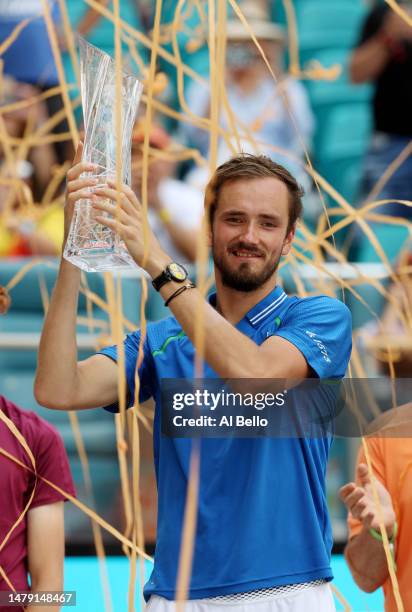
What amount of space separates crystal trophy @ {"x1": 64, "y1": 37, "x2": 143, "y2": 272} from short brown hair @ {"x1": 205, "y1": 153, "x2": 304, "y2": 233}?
148 millimetres

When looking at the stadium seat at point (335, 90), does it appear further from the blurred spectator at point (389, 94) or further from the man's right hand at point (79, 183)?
the man's right hand at point (79, 183)

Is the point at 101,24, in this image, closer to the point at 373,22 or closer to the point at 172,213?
the point at 373,22

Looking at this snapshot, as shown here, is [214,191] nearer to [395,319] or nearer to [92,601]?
[92,601]

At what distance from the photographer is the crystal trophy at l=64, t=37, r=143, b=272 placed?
1188mm

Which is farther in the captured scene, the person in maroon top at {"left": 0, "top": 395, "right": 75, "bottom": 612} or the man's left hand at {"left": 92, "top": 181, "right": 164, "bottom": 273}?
the person in maroon top at {"left": 0, "top": 395, "right": 75, "bottom": 612}

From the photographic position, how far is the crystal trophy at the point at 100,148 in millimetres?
1188

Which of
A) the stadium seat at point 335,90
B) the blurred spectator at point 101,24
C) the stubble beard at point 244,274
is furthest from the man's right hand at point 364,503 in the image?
the stadium seat at point 335,90

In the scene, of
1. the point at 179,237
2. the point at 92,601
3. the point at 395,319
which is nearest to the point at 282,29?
the point at 179,237

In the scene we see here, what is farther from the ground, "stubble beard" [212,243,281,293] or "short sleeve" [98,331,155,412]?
"stubble beard" [212,243,281,293]

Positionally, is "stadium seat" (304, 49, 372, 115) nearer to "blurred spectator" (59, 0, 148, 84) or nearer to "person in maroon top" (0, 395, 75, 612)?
"blurred spectator" (59, 0, 148, 84)

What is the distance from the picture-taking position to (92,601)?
2035mm

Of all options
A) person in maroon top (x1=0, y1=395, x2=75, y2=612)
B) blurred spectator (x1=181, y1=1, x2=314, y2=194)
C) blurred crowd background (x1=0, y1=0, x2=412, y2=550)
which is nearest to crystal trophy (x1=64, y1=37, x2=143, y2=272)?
person in maroon top (x1=0, y1=395, x2=75, y2=612)

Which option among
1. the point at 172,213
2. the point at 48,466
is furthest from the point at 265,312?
the point at 172,213

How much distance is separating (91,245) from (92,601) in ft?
3.37
